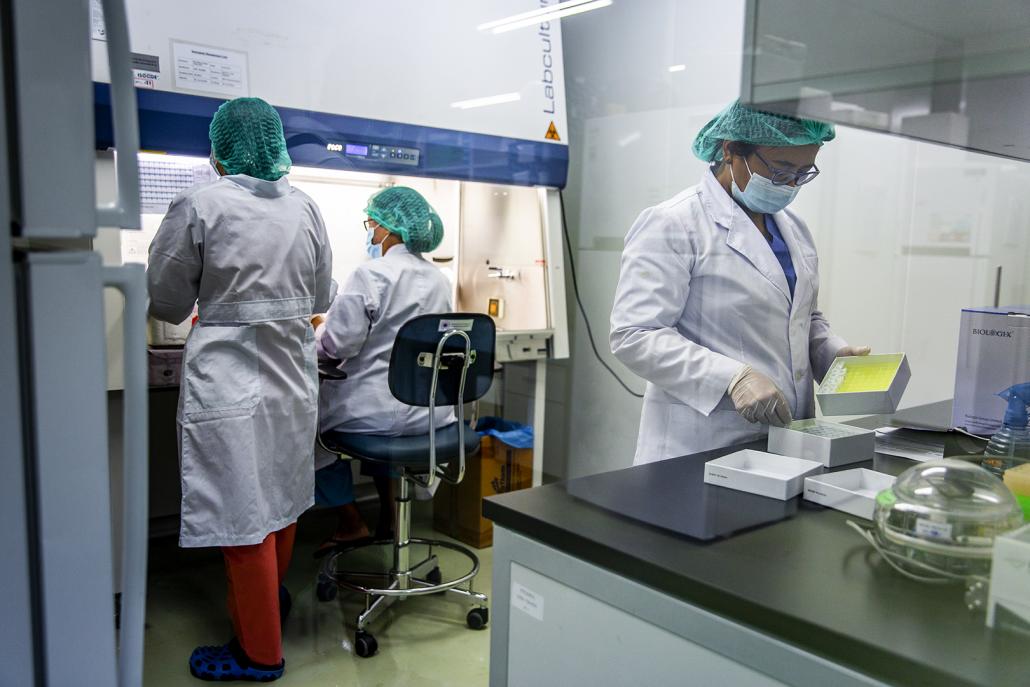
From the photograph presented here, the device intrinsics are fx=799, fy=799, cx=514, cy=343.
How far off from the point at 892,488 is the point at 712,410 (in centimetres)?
65

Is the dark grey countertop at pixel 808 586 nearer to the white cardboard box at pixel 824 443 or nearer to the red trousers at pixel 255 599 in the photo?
the white cardboard box at pixel 824 443

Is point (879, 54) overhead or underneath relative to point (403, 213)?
overhead

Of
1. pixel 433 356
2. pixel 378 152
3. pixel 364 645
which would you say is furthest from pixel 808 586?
pixel 378 152

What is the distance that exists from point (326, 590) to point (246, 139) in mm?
1453

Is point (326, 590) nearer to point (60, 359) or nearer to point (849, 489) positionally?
point (849, 489)

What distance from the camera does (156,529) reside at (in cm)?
285

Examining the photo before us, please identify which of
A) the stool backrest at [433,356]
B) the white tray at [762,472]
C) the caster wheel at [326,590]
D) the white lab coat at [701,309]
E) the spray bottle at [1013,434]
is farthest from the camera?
the caster wheel at [326,590]

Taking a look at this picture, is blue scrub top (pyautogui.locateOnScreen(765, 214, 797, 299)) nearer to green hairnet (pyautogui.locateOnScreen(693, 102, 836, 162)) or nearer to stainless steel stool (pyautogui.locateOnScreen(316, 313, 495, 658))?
green hairnet (pyautogui.locateOnScreen(693, 102, 836, 162))

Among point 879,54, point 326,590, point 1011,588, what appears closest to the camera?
point 1011,588

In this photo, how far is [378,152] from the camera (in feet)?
7.72

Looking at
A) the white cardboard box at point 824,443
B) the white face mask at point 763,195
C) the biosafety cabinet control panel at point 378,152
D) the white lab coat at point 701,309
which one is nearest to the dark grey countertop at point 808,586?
the white cardboard box at point 824,443

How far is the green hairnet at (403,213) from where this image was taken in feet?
8.07

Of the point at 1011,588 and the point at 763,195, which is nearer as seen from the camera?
the point at 1011,588

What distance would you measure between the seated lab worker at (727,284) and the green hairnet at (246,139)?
93cm
